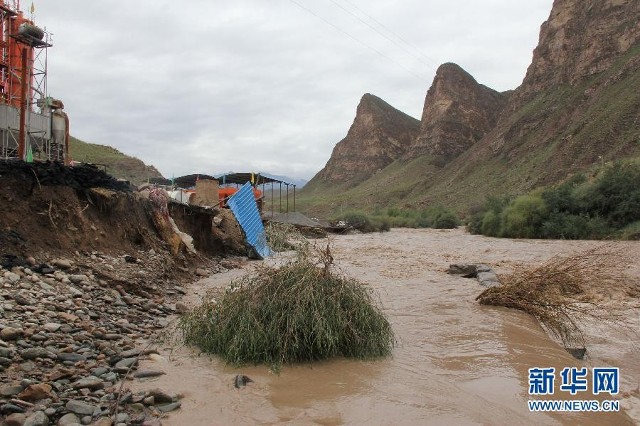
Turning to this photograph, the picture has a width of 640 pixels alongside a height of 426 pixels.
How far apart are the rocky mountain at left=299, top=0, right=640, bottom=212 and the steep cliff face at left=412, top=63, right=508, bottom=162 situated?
229 millimetres

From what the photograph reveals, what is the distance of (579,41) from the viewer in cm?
6925

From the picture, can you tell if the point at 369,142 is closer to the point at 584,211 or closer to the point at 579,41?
the point at 579,41

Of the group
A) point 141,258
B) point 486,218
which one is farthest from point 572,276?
point 486,218

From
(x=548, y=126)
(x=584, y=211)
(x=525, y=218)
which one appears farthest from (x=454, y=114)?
(x=584, y=211)

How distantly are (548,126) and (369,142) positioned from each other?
6234 centimetres

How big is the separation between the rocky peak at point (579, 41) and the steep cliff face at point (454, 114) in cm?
2082

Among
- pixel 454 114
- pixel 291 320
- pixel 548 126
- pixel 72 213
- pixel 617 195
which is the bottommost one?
pixel 291 320

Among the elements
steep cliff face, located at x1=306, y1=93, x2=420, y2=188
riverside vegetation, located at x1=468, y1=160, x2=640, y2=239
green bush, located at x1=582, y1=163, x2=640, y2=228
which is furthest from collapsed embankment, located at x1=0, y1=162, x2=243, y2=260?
steep cliff face, located at x1=306, y1=93, x2=420, y2=188

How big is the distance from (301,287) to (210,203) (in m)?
15.6

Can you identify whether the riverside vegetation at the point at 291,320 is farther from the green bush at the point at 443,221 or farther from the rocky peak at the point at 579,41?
the rocky peak at the point at 579,41

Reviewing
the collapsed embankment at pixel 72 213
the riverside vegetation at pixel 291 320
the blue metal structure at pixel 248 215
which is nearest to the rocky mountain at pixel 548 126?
the blue metal structure at pixel 248 215

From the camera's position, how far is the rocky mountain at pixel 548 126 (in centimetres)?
5166

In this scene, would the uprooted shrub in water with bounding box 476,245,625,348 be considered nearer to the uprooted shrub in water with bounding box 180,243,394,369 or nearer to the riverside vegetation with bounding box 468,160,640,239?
the uprooted shrub in water with bounding box 180,243,394,369

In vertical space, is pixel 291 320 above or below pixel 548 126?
below
